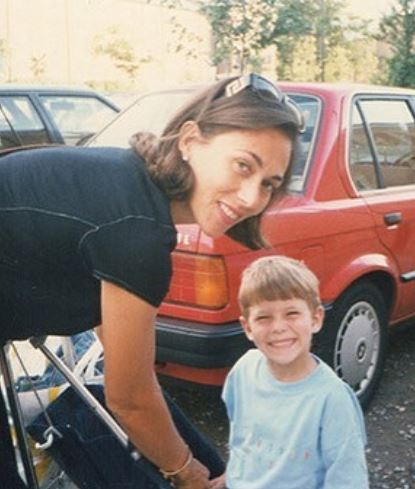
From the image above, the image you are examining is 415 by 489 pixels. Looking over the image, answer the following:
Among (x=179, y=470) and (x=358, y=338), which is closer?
(x=179, y=470)

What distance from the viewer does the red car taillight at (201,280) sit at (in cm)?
327

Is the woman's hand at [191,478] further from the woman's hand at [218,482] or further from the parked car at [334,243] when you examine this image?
the parked car at [334,243]

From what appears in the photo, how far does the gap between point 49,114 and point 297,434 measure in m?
6.02

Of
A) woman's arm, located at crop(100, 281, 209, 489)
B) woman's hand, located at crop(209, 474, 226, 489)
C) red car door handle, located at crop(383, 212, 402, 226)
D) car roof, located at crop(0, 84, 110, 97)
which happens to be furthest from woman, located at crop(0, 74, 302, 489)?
car roof, located at crop(0, 84, 110, 97)

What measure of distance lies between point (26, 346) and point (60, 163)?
128 inches

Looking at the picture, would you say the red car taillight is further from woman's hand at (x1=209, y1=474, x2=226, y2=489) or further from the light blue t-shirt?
woman's hand at (x1=209, y1=474, x2=226, y2=489)

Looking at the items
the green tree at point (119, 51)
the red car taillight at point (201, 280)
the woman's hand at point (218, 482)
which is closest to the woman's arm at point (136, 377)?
the woman's hand at point (218, 482)

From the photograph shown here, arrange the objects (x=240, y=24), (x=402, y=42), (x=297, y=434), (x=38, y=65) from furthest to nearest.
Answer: (x=38, y=65) → (x=402, y=42) → (x=240, y=24) → (x=297, y=434)

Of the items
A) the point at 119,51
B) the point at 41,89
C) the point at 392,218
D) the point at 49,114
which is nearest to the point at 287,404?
the point at 392,218

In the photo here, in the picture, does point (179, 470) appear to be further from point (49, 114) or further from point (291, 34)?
point (291, 34)

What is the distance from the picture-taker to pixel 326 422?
199 cm

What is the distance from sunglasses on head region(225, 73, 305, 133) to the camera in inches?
67.5

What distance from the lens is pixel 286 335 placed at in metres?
2.11

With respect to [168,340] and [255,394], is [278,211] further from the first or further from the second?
[255,394]
